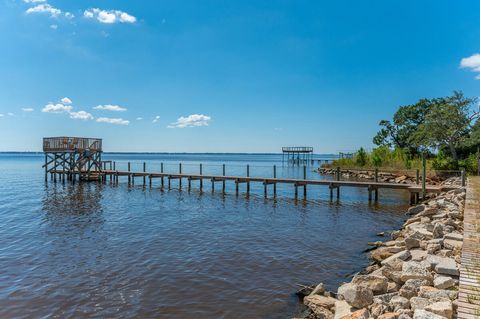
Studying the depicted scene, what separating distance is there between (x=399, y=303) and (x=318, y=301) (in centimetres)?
175

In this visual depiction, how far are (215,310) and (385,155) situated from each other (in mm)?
36019

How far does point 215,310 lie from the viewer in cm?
650

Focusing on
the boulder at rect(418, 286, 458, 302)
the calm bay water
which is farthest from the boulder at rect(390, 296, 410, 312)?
the calm bay water

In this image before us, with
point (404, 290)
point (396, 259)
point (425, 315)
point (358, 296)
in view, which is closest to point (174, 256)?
point (358, 296)

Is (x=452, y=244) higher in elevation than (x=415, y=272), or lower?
higher

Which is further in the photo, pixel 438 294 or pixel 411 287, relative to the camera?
pixel 411 287

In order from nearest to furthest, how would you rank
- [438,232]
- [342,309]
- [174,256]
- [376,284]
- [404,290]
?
1. [404,290]
2. [342,309]
3. [376,284]
4. [438,232]
5. [174,256]

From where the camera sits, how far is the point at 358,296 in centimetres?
566

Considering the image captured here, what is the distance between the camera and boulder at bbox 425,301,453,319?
14.1 feet

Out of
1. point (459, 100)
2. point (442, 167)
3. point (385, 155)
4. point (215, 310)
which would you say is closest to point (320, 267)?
point (215, 310)

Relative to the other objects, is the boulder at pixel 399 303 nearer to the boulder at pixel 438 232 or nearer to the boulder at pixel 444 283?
the boulder at pixel 444 283

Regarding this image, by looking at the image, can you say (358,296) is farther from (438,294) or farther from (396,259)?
(396,259)

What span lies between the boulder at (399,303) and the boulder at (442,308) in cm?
48

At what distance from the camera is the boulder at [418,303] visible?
4806 mm
